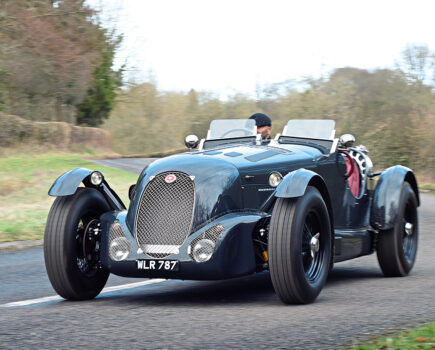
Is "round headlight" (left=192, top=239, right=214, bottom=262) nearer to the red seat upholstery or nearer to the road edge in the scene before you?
the red seat upholstery

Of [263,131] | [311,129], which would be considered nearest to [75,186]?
[263,131]

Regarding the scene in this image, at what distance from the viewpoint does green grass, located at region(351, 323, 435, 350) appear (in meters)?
4.90

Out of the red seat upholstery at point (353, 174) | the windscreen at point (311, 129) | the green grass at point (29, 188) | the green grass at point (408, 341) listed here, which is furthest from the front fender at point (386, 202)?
the green grass at point (29, 188)

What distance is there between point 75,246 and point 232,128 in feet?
8.73

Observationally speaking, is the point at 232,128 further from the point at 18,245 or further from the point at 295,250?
the point at 18,245

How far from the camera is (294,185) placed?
691 centimetres

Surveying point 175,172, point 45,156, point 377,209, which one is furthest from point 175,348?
point 45,156

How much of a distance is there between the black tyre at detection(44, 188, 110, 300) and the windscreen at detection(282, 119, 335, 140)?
2544mm

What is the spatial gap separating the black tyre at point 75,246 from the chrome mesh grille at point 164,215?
2.02ft

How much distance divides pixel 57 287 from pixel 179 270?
122 cm

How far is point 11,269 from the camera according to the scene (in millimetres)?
9836

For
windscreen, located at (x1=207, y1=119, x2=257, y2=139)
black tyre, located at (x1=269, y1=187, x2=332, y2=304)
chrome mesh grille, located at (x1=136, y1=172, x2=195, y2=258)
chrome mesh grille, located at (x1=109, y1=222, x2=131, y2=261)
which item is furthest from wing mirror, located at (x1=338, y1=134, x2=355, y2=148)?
chrome mesh grille, located at (x1=109, y1=222, x2=131, y2=261)

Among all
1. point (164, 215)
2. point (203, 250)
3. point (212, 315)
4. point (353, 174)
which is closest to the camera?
point (212, 315)

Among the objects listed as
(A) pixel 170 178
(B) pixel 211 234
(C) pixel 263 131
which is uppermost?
(C) pixel 263 131
